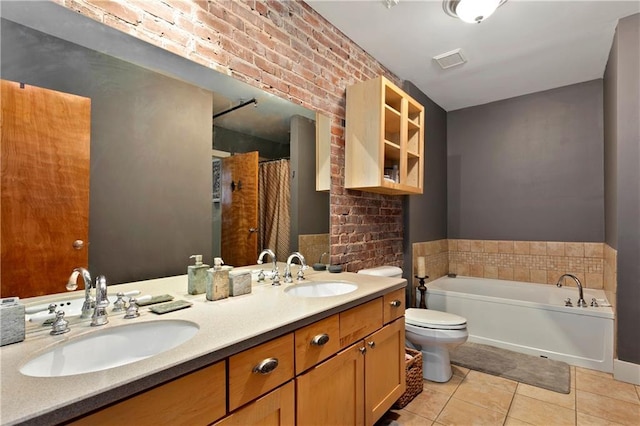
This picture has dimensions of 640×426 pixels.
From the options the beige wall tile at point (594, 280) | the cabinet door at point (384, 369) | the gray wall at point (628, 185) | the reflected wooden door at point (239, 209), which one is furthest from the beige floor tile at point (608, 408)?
the reflected wooden door at point (239, 209)

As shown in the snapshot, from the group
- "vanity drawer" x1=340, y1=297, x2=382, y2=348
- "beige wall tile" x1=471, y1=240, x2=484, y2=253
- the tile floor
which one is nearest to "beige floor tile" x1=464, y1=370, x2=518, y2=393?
the tile floor

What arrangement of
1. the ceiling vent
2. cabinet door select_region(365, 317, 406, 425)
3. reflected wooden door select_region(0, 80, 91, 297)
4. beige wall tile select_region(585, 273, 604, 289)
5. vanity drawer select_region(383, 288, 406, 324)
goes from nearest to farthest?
1. reflected wooden door select_region(0, 80, 91, 297)
2. cabinet door select_region(365, 317, 406, 425)
3. vanity drawer select_region(383, 288, 406, 324)
4. the ceiling vent
5. beige wall tile select_region(585, 273, 604, 289)

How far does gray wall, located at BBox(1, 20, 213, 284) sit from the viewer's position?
1.09m

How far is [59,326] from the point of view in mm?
950

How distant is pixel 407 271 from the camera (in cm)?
320

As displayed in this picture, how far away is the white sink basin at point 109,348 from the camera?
0.86 metres

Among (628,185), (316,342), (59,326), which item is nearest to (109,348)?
(59,326)

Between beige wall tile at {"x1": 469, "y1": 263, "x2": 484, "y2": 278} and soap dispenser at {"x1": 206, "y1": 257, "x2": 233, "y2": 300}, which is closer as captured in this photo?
soap dispenser at {"x1": 206, "y1": 257, "x2": 233, "y2": 300}

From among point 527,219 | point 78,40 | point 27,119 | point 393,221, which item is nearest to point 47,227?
point 27,119

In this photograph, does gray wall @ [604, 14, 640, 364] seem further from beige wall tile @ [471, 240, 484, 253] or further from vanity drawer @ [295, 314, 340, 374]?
vanity drawer @ [295, 314, 340, 374]

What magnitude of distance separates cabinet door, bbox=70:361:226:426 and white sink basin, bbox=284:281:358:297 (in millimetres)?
877

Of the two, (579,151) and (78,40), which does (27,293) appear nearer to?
(78,40)

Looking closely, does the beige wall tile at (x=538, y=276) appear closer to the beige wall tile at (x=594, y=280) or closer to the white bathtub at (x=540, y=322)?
the white bathtub at (x=540, y=322)

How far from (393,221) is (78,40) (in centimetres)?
259
